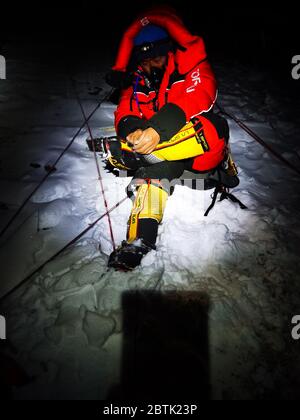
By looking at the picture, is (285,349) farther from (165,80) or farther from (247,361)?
(165,80)

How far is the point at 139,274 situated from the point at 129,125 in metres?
1.18

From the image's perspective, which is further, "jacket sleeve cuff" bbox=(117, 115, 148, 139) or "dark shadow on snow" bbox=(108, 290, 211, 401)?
"jacket sleeve cuff" bbox=(117, 115, 148, 139)

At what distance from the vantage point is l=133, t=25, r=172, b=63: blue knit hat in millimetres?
2094

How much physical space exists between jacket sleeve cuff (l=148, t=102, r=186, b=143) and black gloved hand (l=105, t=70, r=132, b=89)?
701 mm

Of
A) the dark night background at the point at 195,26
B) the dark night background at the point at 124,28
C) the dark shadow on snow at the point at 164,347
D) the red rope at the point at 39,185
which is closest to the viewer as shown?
the dark shadow on snow at the point at 164,347

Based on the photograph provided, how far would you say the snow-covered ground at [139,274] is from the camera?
1481 mm

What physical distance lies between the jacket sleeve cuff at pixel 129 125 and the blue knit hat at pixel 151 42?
1.70 feet

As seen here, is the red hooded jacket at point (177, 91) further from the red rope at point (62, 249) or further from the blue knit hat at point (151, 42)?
the red rope at point (62, 249)

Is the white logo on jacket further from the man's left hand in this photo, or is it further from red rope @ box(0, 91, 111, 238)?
red rope @ box(0, 91, 111, 238)

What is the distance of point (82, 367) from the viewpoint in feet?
4.90

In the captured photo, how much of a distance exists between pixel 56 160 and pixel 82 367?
2151 mm

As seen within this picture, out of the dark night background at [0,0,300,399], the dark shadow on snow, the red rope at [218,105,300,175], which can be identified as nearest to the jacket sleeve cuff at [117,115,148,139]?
the dark shadow on snow

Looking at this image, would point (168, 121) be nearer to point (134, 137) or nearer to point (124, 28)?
point (134, 137)

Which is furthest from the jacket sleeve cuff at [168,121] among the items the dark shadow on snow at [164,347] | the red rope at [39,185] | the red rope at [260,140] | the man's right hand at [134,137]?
the red rope at [260,140]
